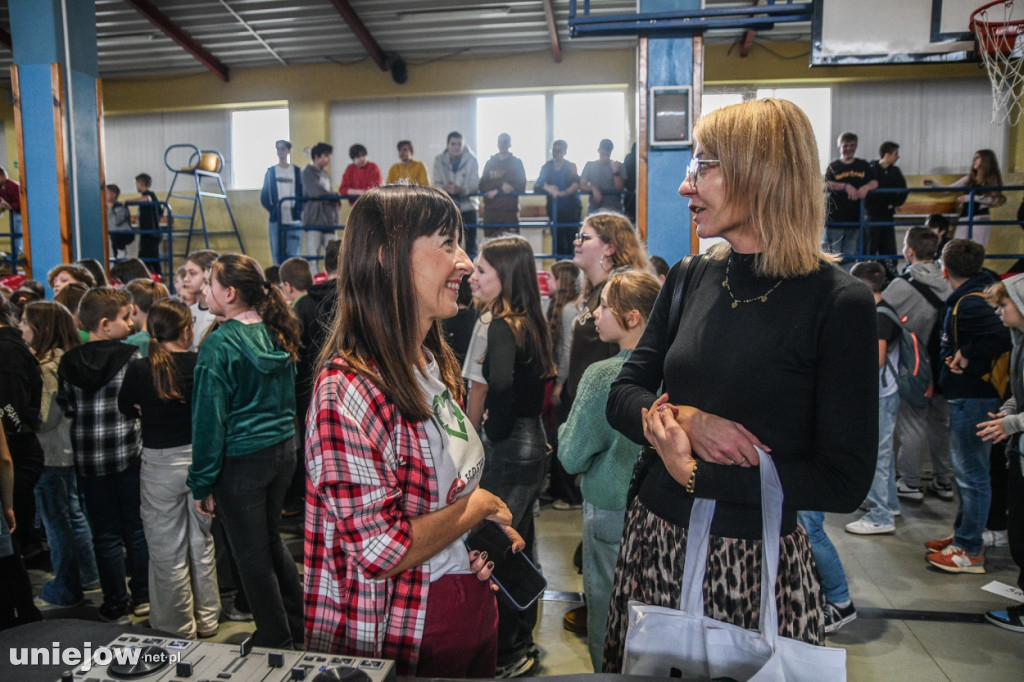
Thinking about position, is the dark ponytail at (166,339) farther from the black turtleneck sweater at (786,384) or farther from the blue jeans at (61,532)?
the black turtleneck sweater at (786,384)

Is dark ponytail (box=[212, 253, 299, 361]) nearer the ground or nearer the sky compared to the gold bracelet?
nearer the sky

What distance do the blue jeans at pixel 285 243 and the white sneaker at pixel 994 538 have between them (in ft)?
25.6

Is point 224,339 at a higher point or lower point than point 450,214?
lower

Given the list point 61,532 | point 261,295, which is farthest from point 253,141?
point 261,295

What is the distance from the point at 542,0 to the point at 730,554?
34.5 feet

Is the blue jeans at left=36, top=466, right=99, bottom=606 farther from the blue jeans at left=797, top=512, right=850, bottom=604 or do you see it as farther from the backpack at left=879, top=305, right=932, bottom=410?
the backpack at left=879, top=305, right=932, bottom=410

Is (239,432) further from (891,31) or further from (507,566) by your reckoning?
(891,31)

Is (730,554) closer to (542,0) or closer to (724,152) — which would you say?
(724,152)

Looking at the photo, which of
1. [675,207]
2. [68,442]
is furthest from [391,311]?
[675,207]

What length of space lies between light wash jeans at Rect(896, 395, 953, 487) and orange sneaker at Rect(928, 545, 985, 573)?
4.84ft

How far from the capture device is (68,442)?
362 centimetres

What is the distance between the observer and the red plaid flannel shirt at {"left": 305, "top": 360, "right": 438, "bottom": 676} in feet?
3.96

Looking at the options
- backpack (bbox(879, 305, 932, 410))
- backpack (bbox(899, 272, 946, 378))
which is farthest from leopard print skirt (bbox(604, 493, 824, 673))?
backpack (bbox(899, 272, 946, 378))


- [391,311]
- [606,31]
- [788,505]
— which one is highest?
[606,31]
